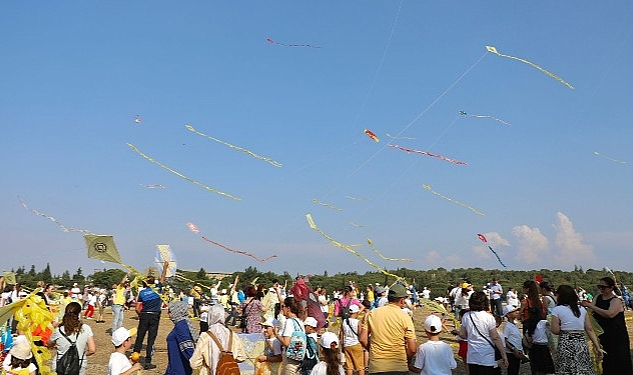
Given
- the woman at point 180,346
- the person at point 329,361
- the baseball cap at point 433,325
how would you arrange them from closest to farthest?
the baseball cap at point 433,325 < the person at point 329,361 < the woman at point 180,346

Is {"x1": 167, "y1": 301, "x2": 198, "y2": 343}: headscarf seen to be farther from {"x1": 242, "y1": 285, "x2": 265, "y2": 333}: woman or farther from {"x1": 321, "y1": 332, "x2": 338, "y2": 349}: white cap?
{"x1": 242, "y1": 285, "x2": 265, "y2": 333}: woman

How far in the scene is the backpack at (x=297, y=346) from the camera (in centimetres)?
690

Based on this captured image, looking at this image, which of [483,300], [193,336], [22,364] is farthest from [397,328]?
[22,364]

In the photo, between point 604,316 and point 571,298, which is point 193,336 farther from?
point 604,316

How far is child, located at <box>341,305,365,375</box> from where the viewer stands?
8.57 m

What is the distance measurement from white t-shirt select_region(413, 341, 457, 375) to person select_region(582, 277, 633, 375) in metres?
3.60

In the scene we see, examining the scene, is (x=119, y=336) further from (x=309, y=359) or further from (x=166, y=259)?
(x=166, y=259)

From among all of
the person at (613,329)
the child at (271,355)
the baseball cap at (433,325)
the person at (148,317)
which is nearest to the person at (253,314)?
the person at (148,317)

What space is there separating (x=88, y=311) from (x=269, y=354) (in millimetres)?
18710

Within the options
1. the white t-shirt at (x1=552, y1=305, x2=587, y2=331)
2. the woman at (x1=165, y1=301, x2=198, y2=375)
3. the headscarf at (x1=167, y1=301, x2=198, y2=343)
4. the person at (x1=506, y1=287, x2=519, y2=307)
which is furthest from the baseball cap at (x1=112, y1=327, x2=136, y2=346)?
the person at (x1=506, y1=287, x2=519, y2=307)

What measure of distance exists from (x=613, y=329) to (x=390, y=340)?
4153 millimetres

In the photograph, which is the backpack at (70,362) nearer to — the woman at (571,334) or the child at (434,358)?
the child at (434,358)

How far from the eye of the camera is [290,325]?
7.04 metres

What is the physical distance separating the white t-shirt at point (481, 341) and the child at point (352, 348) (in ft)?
7.93
